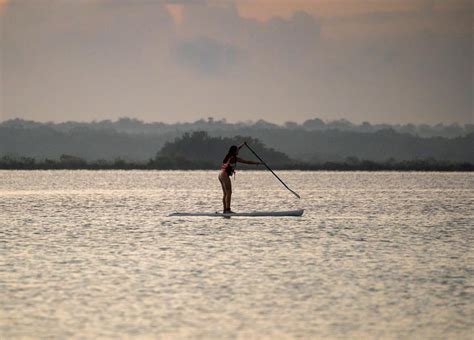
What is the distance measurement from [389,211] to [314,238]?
16097mm

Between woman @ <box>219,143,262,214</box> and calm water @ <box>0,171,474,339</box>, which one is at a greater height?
woman @ <box>219,143,262,214</box>

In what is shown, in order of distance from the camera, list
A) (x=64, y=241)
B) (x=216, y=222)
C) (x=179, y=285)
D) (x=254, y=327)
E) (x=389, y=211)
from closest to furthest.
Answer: (x=254, y=327) → (x=179, y=285) → (x=64, y=241) → (x=216, y=222) → (x=389, y=211)

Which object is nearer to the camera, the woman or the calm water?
the calm water

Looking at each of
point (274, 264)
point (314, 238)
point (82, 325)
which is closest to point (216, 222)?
point (314, 238)

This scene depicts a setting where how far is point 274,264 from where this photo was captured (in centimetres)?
2173

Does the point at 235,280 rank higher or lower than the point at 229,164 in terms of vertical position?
lower

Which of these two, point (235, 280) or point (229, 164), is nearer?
point (235, 280)

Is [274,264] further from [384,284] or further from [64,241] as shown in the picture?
[64,241]

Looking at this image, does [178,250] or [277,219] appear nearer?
[178,250]

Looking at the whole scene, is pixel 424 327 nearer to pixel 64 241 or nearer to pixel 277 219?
pixel 64 241

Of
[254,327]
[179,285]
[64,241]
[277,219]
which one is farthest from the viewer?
[277,219]

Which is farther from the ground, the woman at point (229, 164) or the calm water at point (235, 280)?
the woman at point (229, 164)

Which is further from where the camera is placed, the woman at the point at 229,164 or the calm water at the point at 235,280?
the woman at the point at 229,164

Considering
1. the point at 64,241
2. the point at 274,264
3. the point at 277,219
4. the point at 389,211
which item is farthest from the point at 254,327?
the point at 389,211
